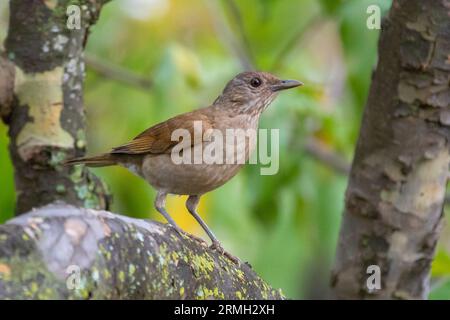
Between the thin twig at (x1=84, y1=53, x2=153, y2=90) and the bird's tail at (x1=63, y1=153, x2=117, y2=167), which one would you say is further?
the thin twig at (x1=84, y1=53, x2=153, y2=90)

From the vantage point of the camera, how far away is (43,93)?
4.33 metres

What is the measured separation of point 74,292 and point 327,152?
169 inches

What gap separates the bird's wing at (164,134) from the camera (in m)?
4.82

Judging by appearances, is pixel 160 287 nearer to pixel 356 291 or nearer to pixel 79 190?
pixel 79 190

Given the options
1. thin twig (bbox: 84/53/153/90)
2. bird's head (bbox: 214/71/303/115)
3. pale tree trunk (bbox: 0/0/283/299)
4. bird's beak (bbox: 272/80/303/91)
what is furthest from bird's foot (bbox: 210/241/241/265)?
thin twig (bbox: 84/53/153/90)

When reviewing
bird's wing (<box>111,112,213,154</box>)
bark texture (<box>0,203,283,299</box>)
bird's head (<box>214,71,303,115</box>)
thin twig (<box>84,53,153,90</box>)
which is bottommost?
bark texture (<box>0,203,283,299</box>)

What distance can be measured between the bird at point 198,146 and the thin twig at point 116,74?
2.95ft

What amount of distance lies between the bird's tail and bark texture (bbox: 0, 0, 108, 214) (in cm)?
4

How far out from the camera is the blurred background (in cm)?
524

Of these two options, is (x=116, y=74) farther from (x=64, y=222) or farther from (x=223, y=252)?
(x=64, y=222)

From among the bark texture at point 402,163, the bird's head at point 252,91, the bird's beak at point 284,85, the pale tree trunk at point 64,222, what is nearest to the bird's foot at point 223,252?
the pale tree trunk at point 64,222

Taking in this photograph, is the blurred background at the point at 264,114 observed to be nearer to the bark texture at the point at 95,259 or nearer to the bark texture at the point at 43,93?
the bark texture at the point at 43,93

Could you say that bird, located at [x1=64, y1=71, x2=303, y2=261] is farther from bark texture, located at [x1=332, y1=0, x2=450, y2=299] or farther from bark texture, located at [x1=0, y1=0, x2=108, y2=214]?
bark texture, located at [x1=332, y1=0, x2=450, y2=299]
